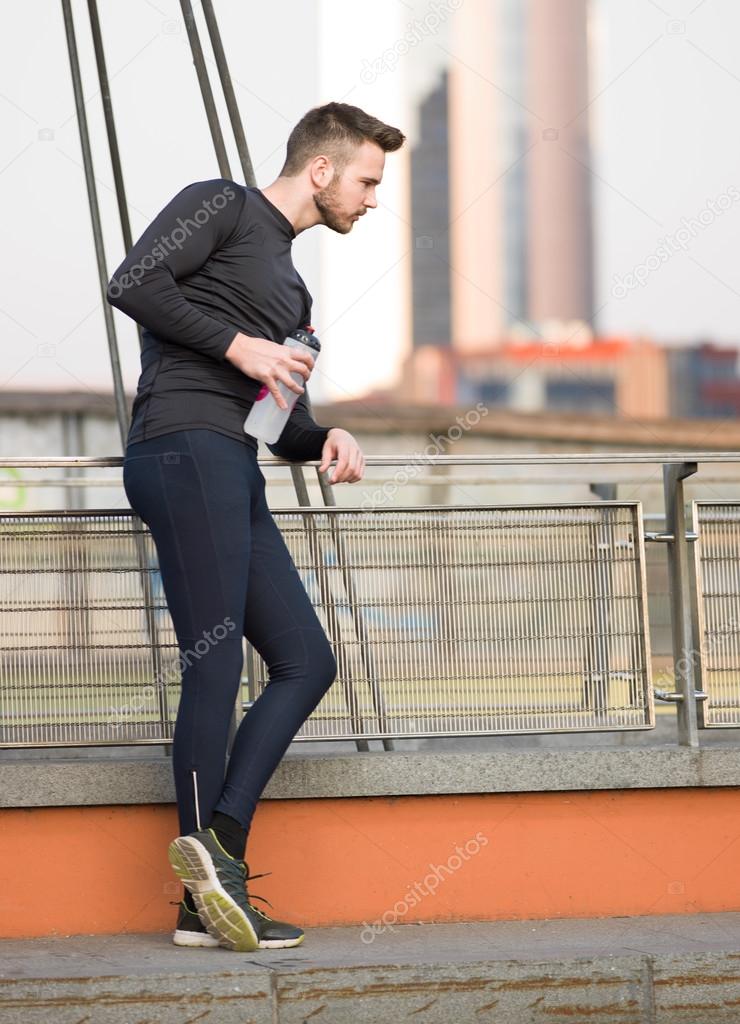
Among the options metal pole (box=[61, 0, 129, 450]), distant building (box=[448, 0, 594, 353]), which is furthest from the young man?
distant building (box=[448, 0, 594, 353])

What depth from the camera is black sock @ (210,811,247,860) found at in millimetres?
3387

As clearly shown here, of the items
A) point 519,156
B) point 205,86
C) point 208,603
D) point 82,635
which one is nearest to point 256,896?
point 208,603

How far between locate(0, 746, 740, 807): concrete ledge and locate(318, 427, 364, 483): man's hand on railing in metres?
→ 0.80

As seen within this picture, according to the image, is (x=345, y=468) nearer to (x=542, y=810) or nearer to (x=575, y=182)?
(x=542, y=810)

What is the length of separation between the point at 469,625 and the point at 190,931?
1194mm

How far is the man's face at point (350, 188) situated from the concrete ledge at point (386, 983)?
1739mm

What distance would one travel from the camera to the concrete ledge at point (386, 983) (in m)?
3.21

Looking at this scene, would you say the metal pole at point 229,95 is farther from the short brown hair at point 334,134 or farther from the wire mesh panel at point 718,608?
the wire mesh panel at point 718,608

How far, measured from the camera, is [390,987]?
3299mm

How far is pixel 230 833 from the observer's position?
340 cm

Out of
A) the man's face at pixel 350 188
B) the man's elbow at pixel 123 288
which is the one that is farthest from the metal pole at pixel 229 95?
the man's elbow at pixel 123 288

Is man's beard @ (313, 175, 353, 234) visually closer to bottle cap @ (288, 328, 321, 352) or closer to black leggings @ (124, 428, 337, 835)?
bottle cap @ (288, 328, 321, 352)

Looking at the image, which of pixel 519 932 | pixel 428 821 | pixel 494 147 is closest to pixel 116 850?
pixel 428 821

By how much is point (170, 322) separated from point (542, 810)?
165 centimetres
